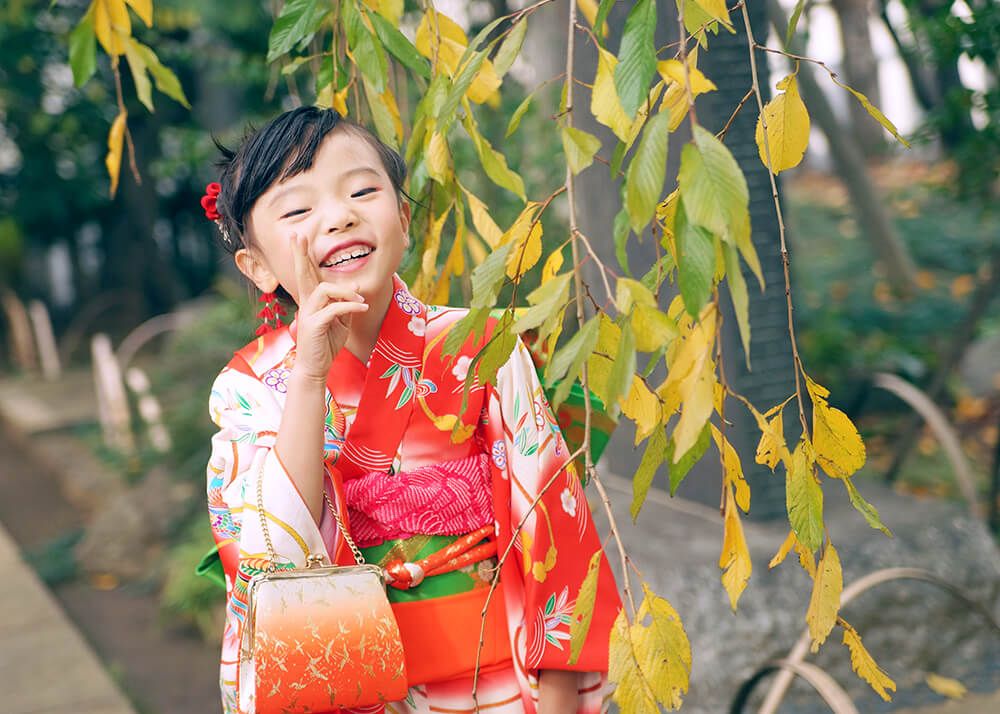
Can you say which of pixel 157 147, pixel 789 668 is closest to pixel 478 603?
pixel 789 668

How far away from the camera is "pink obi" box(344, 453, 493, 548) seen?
5.25 ft

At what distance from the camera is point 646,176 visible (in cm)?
97

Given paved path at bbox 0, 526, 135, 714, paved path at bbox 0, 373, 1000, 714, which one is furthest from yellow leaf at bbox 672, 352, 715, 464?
paved path at bbox 0, 526, 135, 714

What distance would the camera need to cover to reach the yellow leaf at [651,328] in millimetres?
999

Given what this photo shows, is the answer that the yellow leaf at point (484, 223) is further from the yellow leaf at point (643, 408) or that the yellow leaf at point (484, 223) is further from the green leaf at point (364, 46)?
the yellow leaf at point (643, 408)

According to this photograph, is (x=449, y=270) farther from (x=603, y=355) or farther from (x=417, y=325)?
(x=603, y=355)

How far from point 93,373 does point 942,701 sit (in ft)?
29.6

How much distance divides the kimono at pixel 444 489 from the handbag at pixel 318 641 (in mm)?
124

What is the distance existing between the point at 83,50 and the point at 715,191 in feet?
5.28

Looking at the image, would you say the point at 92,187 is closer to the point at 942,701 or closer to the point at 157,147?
the point at 157,147

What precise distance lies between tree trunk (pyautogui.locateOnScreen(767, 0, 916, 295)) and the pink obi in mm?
4024

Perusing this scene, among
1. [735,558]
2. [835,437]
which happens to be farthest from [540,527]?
[835,437]

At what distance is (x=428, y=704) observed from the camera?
1666 millimetres

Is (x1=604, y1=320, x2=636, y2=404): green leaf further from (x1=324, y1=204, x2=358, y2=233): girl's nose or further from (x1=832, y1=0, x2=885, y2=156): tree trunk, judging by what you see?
(x1=832, y1=0, x2=885, y2=156): tree trunk
